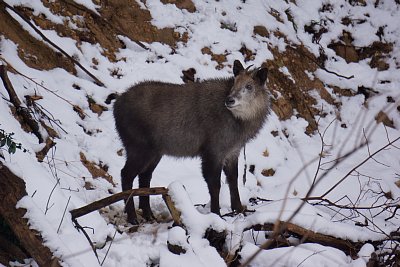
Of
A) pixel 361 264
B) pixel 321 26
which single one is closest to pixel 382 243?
pixel 361 264

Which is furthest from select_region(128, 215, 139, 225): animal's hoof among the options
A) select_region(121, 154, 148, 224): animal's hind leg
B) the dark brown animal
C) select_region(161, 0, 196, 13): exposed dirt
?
select_region(161, 0, 196, 13): exposed dirt

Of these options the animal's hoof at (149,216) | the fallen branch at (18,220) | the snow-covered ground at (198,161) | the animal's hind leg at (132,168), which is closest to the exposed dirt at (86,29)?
the snow-covered ground at (198,161)

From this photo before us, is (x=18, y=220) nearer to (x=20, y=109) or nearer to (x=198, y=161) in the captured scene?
(x=20, y=109)

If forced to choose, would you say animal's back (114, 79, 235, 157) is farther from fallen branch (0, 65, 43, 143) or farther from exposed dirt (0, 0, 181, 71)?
exposed dirt (0, 0, 181, 71)

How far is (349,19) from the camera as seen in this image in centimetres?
1081

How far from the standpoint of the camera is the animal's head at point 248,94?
Answer: 18.1ft

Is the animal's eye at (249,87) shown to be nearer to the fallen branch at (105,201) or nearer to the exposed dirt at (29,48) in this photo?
the fallen branch at (105,201)

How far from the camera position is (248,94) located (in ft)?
18.4

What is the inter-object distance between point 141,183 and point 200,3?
15.9ft

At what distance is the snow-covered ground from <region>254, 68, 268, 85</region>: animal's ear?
100 cm

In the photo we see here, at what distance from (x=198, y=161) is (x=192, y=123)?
2.06 meters

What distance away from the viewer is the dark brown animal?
551 centimetres

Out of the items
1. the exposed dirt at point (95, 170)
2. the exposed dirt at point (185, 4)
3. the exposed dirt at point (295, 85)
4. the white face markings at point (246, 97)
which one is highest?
the exposed dirt at point (185, 4)

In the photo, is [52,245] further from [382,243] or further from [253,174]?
[253,174]
